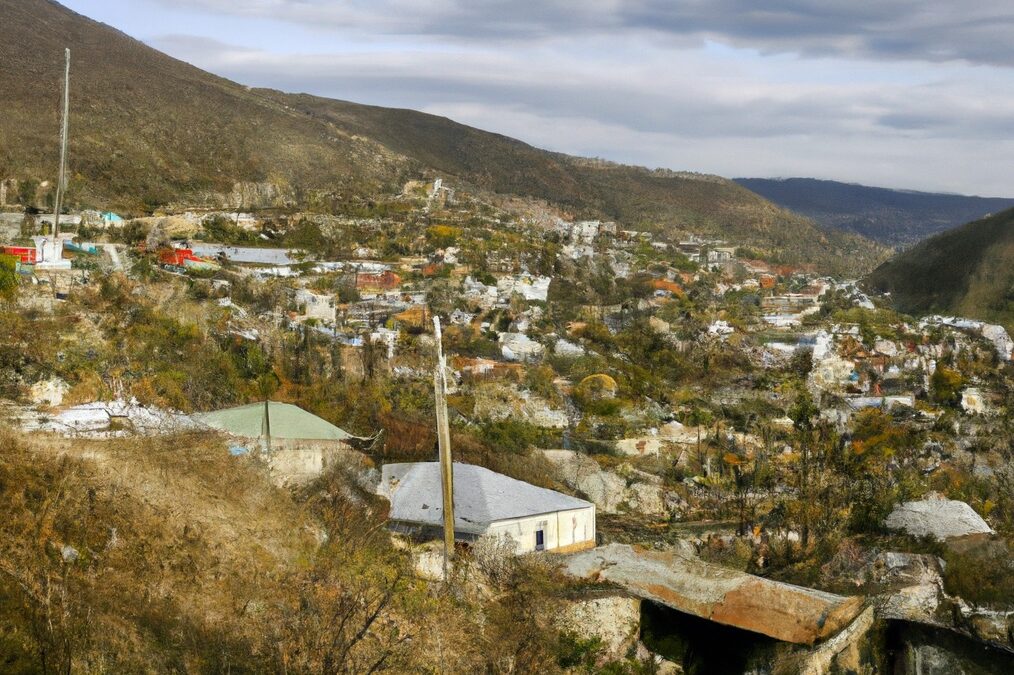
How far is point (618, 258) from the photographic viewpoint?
159 ft

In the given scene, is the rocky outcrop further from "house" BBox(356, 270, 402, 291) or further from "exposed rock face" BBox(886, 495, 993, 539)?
"house" BBox(356, 270, 402, 291)

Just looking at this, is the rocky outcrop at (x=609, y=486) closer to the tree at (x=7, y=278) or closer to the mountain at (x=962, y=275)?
the tree at (x=7, y=278)

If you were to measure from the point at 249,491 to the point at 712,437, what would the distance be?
1287 cm

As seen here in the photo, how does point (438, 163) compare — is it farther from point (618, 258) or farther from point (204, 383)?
point (204, 383)

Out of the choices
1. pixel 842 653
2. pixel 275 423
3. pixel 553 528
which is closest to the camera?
pixel 842 653

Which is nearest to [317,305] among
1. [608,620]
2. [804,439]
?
[804,439]

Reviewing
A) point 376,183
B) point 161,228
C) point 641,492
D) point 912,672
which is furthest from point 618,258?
point 912,672

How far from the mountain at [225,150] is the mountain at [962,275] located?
8456 millimetres

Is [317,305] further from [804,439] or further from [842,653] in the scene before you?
[842,653]

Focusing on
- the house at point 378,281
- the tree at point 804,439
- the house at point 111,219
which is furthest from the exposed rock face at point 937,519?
the house at point 111,219

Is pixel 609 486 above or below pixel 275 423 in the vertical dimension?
below

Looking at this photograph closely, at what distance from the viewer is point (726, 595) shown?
10148mm

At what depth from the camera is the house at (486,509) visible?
11.4 meters

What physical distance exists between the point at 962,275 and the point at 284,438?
5090 cm
